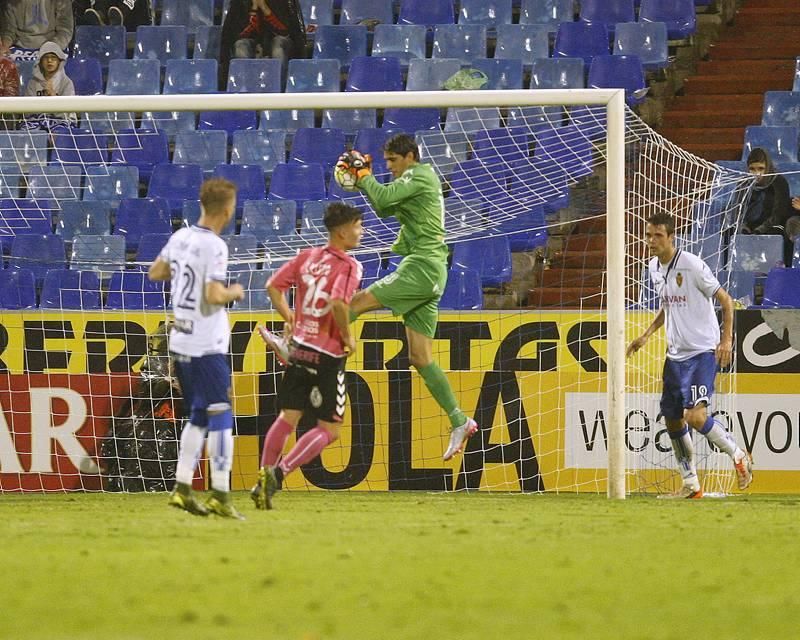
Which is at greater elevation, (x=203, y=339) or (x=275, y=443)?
(x=203, y=339)

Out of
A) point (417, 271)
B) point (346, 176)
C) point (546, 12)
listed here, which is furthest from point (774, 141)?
point (346, 176)

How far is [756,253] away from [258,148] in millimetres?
4988

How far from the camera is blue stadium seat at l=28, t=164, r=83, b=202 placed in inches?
511

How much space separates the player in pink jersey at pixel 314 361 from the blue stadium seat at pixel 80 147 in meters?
5.13

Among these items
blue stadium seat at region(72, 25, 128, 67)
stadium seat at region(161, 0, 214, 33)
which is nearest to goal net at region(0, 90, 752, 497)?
blue stadium seat at region(72, 25, 128, 67)

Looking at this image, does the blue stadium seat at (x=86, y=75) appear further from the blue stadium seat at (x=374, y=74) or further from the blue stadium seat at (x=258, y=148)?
the blue stadium seat at (x=374, y=74)

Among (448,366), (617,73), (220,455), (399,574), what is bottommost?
(399,574)

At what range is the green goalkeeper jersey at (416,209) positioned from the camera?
9.31 meters

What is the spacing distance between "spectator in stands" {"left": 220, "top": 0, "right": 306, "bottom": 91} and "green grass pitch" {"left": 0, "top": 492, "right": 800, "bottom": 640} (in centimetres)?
853

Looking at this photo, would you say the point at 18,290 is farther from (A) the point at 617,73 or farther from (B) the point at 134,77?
(A) the point at 617,73

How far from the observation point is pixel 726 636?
4176 millimetres

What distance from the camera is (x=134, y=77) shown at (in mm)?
15930

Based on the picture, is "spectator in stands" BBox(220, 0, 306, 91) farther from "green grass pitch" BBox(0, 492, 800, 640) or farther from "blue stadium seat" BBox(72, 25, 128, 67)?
"green grass pitch" BBox(0, 492, 800, 640)

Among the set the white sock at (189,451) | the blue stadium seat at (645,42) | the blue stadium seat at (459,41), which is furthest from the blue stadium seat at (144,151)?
the white sock at (189,451)
